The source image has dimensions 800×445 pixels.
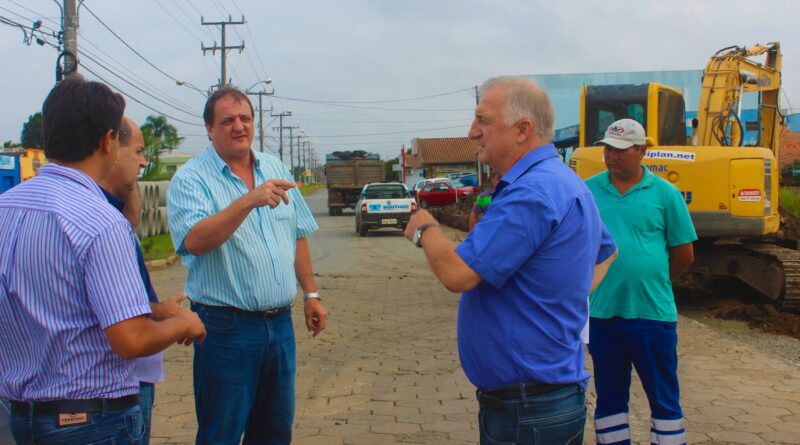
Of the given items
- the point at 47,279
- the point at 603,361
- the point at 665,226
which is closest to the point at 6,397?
the point at 47,279

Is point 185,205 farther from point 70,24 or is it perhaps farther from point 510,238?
point 70,24

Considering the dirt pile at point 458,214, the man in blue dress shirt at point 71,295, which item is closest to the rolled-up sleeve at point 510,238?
the man in blue dress shirt at point 71,295

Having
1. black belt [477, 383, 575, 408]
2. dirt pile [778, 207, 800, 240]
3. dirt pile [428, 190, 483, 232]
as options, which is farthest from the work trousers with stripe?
dirt pile [428, 190, 483, 232]

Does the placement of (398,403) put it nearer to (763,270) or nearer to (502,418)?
(502,418)

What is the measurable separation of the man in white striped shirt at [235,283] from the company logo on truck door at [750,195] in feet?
23.9

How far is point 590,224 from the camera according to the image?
2.66 meters

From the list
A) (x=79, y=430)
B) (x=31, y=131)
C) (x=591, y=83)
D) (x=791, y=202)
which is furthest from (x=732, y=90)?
(x=31, y=131)

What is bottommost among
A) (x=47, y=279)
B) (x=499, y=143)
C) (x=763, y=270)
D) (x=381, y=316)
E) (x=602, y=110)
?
(x=381, y=316)

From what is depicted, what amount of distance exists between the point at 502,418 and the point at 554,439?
186mm

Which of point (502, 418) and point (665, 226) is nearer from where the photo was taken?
point (502, 418)

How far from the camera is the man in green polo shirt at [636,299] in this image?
13.7 feet

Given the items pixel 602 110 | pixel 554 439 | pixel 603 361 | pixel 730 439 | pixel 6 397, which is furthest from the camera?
pixel 602 110

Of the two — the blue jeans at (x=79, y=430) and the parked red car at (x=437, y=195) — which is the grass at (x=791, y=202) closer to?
the parked red car at (x=437, y=195)

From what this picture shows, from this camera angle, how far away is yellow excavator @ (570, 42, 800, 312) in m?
9.34
